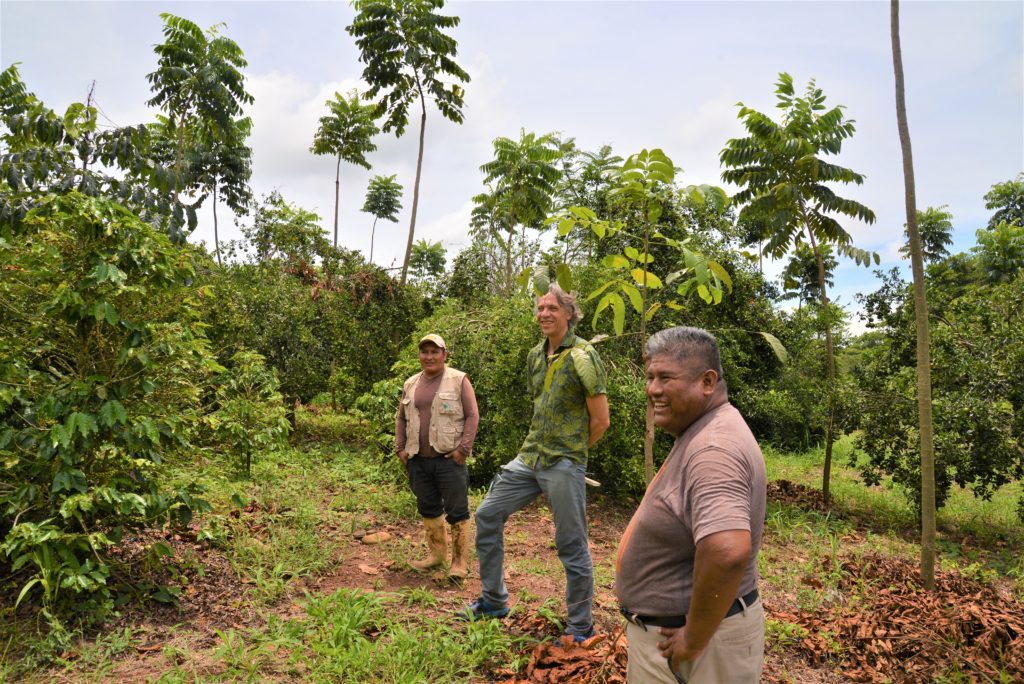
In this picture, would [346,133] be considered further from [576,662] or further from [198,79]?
[576,662]

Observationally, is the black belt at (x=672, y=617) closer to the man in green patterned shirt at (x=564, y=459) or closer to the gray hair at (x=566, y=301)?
the man in green patterned shirt at (x=564, y=459)

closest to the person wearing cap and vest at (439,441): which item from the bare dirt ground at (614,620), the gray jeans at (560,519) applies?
the bare dirt ground at (614,620)

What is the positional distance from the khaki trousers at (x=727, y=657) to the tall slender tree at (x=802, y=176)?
8.37m

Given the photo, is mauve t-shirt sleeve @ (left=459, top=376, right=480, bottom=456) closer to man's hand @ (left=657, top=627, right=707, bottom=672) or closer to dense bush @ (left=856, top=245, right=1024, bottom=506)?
man's hand @ (left=657, top=627, right=707, bottom=672)

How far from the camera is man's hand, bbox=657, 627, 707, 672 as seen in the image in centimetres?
181

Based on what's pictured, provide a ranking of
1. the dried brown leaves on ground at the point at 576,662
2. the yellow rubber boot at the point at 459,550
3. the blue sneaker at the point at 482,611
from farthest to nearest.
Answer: the yellow rubber boot at the point at 459,550, the blue sneaker at the point at 482,611, the dried brown leaves on ground at the point at 576,662

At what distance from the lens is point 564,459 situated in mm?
3676

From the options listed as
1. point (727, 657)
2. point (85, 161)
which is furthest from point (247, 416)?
point (727, 657)

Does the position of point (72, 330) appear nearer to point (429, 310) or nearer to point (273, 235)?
point (429, 310)

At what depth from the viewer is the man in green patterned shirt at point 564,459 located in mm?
3664

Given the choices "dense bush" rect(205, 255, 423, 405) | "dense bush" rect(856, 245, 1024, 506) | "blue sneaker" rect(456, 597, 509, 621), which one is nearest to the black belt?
"blue sneaker" rect(456, 597, 509, 621)

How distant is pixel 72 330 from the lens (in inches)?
165

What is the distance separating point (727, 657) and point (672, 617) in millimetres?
177

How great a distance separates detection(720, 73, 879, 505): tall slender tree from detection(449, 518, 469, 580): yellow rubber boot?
21.7 ft
